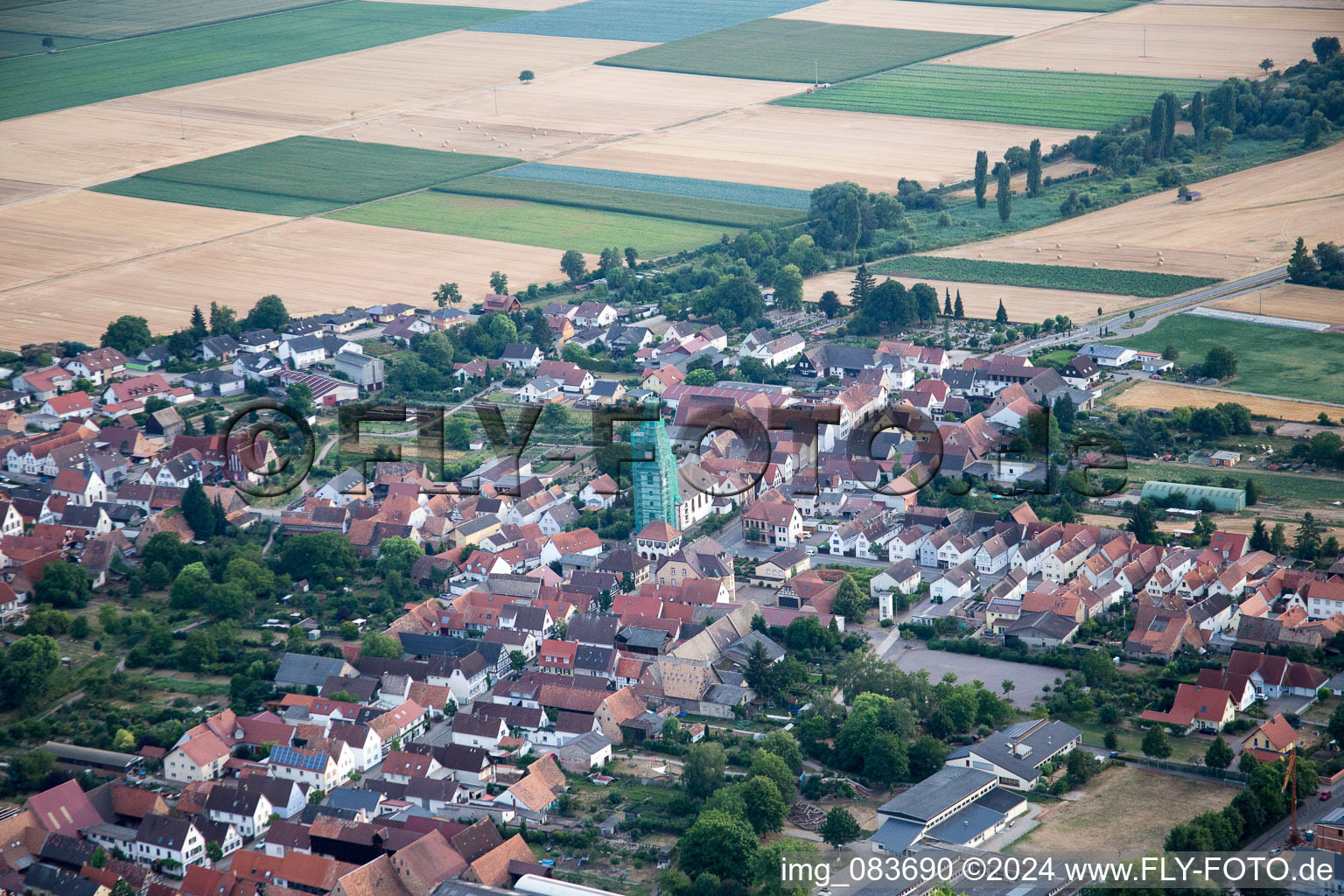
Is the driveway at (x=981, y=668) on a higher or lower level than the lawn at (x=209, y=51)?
lower

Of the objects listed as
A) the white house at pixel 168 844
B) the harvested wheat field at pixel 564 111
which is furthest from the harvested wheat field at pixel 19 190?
the white house at pixel 168 844

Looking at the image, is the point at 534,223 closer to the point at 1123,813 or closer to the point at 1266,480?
the point at 1266,480

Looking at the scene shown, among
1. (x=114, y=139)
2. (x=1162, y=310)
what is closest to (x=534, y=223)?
(x=114, y=139)

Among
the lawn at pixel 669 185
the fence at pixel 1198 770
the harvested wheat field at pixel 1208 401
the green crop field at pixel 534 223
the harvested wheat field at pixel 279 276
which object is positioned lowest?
the fence at pixel 1198 770

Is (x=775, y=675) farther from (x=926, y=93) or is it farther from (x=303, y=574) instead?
(x=926, y=93)

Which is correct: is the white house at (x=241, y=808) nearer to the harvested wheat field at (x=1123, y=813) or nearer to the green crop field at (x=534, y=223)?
the harvested wheat field at (x=1123, y=813)
